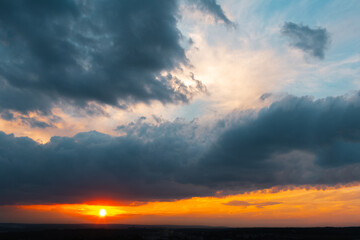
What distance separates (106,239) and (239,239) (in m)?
81.0

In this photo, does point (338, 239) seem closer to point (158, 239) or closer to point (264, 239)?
point (264, 239)

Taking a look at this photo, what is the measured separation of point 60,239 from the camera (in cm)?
16600

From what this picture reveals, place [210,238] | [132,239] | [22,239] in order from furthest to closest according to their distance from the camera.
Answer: [210,238] → [22,239] → [132,239]

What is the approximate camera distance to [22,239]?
16938 centimetres

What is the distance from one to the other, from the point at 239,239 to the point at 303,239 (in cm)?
4845

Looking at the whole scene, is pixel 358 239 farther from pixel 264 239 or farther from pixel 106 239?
pixel 106 239

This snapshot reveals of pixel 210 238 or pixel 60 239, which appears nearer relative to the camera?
pixel 60 239

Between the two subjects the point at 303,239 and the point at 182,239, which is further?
the point at 303,239

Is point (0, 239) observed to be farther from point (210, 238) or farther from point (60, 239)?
point (210, 238)

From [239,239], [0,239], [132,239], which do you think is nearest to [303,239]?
[239,239]

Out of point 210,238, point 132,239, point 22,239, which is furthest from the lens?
point 210,238

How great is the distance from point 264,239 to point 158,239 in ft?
226

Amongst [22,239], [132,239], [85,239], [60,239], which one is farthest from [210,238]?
[22,239]

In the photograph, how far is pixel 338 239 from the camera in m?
193
